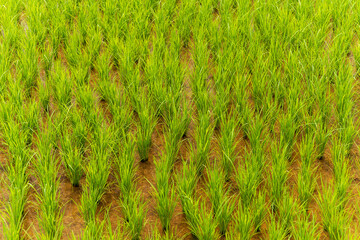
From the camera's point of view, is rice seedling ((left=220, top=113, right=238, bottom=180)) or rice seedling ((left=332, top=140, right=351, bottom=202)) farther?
rice seedling ((left=220, top=113, right=238, bottom=180))

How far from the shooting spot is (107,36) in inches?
120

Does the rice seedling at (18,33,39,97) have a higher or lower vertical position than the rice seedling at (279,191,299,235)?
higher

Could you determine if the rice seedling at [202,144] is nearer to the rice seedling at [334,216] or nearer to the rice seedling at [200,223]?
the rice seedling at [200,223]

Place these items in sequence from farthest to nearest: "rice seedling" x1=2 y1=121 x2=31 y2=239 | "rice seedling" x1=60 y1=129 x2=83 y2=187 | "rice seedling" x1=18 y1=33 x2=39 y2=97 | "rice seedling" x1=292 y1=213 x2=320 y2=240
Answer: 1. "rice seedling" x1=18 y1=33 x2=39 y2=97
2. "rice seedling" x1=60 y1=129 x2=83 y2=187
3. "rice seedling" x1=2 y1=121 x2=31 y2=239
4. "rice seedling" x1=292 y1=213 x2=320 y2=240

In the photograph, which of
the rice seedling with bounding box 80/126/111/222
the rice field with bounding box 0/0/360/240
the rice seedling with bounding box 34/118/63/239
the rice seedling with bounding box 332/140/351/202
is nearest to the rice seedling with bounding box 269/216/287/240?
the rice field with bounding box 0/0/360/240

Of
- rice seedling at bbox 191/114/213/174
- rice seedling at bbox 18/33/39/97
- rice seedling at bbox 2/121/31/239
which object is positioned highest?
rice seedling at bbox 18/33/39/97

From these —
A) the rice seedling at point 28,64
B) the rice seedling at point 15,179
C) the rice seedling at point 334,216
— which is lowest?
the rice seedling at point 334,216

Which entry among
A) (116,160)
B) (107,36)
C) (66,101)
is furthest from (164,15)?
(116,160)

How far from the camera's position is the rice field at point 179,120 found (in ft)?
6.80

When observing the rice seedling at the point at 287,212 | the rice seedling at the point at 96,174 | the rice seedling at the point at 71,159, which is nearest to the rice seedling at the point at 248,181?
the rice seedling at the point at 287,212

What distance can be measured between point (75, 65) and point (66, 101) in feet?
1.07

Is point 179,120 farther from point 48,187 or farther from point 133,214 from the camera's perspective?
point 48,187

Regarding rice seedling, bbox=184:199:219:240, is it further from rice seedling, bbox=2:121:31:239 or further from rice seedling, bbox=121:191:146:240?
rice seedling, bbox=2:121:31:239

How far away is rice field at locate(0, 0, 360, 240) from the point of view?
2.07 metres
